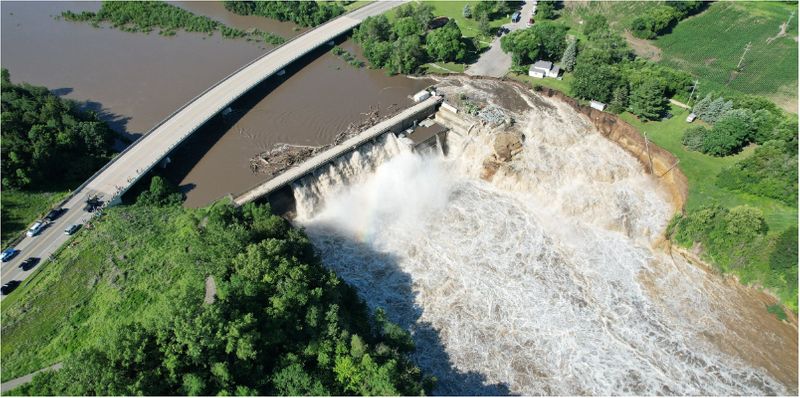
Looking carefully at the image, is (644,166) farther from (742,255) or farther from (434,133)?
(434,133)

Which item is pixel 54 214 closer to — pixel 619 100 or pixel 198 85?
pixel 198 85

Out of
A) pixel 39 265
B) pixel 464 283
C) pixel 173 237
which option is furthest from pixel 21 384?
pixel 464 283

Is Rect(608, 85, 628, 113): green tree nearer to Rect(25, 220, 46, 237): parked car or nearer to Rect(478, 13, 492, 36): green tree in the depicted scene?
Rect(478, 13, 492, 36): green tree

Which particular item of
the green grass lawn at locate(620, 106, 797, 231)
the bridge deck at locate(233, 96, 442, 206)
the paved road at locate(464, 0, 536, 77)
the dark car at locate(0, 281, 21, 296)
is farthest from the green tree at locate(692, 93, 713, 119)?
Result: the dark car at locate(0, 281, 21, 296)

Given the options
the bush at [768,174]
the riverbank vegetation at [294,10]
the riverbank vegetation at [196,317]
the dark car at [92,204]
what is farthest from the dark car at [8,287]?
the bush at [768,174]

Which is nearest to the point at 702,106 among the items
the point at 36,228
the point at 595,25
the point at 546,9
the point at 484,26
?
the point at 595,25

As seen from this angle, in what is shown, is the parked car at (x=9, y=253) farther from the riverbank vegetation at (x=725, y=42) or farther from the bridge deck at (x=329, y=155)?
the riverbank vegetation at (x=725, y=42)

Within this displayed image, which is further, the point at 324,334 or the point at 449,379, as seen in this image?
the point at 449,379
